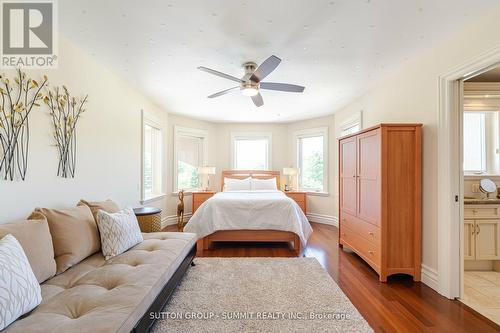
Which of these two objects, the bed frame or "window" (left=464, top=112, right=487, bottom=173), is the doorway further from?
the bed frame

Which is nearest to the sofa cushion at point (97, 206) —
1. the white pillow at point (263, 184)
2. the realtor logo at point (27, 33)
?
the realtor logo at point (27, 33)

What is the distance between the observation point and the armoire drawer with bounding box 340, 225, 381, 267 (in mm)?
2628

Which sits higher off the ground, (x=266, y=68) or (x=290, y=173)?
(x=266, y=68)

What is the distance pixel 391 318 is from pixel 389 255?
Answer: 802mm

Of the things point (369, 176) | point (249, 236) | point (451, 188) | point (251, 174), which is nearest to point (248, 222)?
point (249, 236)

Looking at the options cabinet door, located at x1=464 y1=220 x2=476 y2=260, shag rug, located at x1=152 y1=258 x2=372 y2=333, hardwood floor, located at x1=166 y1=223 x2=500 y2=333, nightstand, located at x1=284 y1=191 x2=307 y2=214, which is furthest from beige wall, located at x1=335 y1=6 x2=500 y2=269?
nightstand, located at x1=284 y1=191 x2=307 y2=214

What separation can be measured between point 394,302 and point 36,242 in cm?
290

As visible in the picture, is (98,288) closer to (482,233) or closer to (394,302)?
(394,302)

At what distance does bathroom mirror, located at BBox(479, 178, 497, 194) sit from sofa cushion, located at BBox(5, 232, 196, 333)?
3.75m

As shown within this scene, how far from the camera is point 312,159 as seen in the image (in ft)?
18.4

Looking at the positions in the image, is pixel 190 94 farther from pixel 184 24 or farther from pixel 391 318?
pixel 391 318

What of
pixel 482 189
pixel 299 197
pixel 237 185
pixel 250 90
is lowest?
pixel 299 197

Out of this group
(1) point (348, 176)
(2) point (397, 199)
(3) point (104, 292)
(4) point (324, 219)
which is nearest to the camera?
(3) point (104, 292)

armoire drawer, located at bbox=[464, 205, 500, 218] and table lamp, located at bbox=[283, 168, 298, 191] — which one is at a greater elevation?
table lamp, located at bbox=[283, 168, 298, 191]
